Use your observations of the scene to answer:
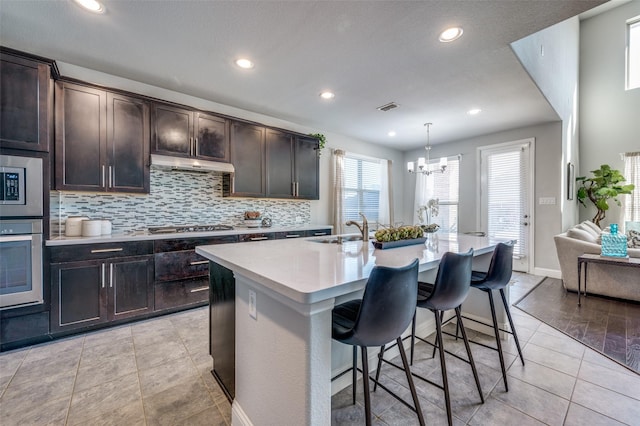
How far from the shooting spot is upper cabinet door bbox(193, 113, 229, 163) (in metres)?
3.37

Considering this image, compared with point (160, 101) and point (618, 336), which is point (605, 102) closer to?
point (618, 336)

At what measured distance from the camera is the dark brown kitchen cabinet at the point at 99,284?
94.3 inches

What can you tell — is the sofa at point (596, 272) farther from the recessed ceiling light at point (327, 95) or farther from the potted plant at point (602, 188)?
the recessed ceiling light at point (327, 95)

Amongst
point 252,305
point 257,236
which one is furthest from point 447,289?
point 257,236

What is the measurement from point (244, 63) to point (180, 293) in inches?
101

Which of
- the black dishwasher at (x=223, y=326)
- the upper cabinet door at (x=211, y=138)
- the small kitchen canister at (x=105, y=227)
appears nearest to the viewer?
the black dishwasher at (x=223, y=326)

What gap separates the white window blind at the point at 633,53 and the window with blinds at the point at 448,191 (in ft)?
11.8

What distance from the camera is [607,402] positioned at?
1.66m

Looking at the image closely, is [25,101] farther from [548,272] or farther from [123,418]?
[548,272]

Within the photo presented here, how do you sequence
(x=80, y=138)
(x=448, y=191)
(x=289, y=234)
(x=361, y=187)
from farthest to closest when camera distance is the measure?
1. (x=448, y=191)
2. (x=361, y=187)
3. (x=289, y=234)
4. (x=80, y=138)

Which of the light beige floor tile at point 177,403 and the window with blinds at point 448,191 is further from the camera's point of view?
the window with blinds at point 448,191

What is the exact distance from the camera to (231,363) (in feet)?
5.40

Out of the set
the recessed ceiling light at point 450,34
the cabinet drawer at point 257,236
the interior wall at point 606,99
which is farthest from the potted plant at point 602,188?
the cabinet drawer at point 257,236

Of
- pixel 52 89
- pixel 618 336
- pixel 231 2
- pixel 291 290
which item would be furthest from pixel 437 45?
pixel 52 89
